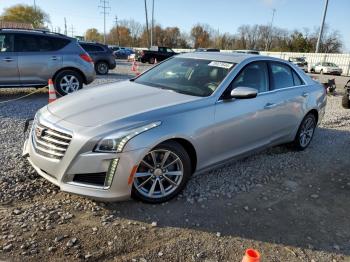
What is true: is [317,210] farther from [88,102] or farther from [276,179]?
[88,102]

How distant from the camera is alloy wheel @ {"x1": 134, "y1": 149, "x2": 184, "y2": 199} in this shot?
3.57m

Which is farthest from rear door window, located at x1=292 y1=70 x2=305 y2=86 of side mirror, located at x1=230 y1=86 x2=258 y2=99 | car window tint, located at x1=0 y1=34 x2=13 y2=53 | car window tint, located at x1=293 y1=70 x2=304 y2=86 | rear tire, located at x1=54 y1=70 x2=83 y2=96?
car window tint, located at x1=0 y1=34 x2=13 y2=53

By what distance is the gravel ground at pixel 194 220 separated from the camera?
9.80 ft

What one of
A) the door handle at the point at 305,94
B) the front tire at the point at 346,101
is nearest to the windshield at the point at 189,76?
the door handle at the point at 305,94

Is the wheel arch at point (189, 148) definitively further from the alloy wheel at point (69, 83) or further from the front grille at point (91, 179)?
the alloy wheel at point (69, 83)

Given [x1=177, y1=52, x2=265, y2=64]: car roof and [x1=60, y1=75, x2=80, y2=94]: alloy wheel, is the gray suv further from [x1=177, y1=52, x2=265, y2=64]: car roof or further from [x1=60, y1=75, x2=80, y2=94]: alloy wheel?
[x1=177, y1=52, x2=265, y2=64]: car roof

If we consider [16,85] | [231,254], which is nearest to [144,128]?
[231,254]

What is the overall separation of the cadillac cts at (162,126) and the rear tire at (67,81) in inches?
190

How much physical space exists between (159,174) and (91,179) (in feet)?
2.46

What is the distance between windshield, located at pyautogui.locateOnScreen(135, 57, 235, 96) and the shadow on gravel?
4.47ft

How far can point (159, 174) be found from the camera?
3.68 m

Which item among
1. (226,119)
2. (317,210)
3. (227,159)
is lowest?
(317,210)

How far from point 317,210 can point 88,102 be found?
9.78 ft

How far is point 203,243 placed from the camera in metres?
3.15
